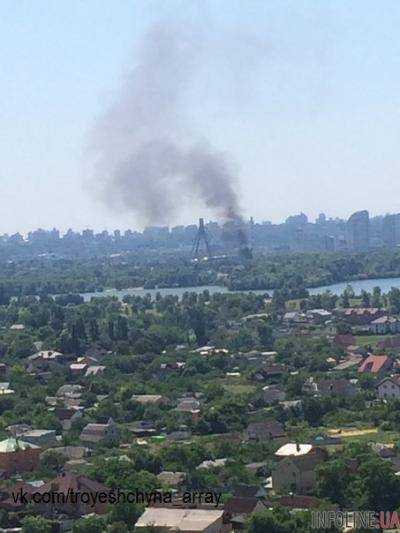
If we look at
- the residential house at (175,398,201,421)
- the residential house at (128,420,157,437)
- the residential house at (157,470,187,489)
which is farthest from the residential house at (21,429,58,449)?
the residential house at (157,470,187,489)

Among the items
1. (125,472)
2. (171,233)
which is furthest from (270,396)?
(171,233)

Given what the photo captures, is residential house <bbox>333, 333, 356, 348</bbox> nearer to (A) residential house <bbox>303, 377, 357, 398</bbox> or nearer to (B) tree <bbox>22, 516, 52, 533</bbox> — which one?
(A) residential house <bbox>303, 377, 357, 398</bbox>

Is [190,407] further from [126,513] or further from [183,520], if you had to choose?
[183,520]

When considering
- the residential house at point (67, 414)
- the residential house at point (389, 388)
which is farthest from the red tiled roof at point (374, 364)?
the residential house at point (67, 414)

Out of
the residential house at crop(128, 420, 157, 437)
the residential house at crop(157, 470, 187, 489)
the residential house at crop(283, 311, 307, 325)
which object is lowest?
the residential house at crop(128, 420, 157, 437)

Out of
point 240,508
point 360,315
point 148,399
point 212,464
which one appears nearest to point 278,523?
point 240,508

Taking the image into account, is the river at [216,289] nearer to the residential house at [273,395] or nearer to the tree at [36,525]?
the residential house at [273,395]
